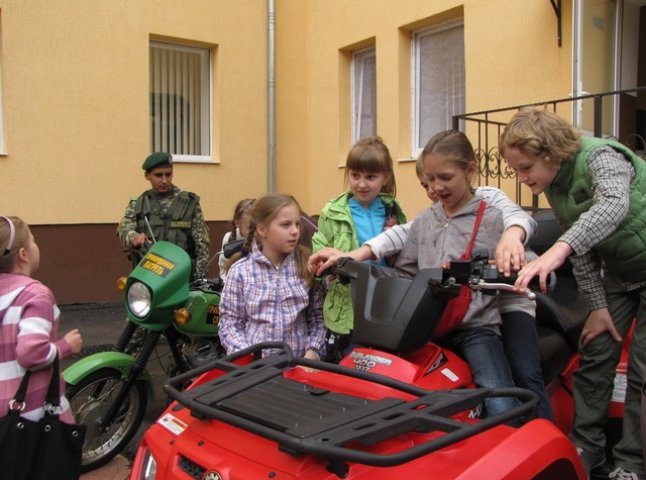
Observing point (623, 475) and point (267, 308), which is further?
point (267, 308)

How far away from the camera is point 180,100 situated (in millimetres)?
9938

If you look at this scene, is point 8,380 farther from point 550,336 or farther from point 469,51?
point 469,51

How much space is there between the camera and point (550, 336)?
2.64m

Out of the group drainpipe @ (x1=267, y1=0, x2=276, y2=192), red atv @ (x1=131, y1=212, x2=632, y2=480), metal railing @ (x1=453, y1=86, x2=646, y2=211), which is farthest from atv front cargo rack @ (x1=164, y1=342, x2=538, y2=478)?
drainpipe @ (x1=267, y1=0, x2=276, y2=192)

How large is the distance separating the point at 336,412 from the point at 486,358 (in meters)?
0.68

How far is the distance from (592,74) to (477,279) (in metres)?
5.33

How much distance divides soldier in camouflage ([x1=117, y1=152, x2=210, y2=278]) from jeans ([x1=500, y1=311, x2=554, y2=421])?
3239 mm

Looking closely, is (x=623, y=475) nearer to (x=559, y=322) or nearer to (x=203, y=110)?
(x=559, y=322)

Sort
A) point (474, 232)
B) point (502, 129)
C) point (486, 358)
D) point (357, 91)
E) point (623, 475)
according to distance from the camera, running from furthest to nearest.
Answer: point (357, 91) → point (502, 129) → point (623, 475) → point (474, 232) → point (486, 358)

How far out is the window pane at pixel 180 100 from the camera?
382 inches

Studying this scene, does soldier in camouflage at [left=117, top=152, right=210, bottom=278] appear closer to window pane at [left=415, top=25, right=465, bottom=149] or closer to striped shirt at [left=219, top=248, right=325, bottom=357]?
striped shirt at [left=219, top=248, right=325, bottom=357]

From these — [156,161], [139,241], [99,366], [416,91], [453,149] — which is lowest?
[99,366]

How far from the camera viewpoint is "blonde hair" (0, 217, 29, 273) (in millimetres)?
2684

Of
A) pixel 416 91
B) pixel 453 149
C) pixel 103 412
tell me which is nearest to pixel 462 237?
pixel 453 149
